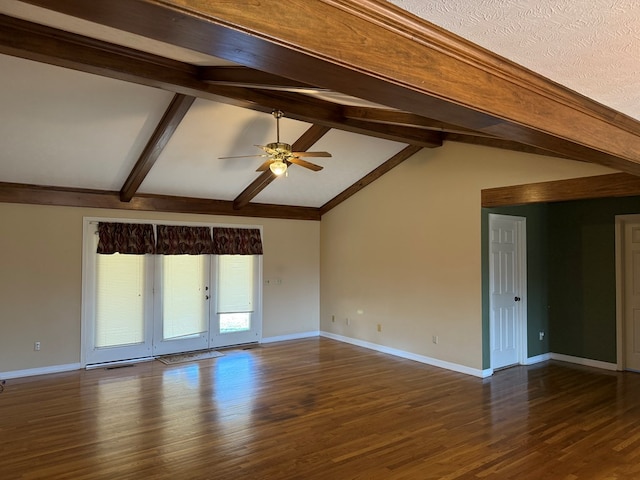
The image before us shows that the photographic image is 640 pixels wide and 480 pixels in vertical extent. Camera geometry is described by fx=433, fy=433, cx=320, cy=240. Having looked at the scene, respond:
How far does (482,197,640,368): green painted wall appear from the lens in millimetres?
6133

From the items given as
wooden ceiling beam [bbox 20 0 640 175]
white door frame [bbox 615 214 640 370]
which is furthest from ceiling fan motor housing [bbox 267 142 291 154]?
white door frame [bbox 615 214 640 370]

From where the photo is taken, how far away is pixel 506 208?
618 cm

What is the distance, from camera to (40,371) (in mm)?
5910

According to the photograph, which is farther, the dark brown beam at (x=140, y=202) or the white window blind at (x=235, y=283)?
the white window blind at (x=235, y=283)

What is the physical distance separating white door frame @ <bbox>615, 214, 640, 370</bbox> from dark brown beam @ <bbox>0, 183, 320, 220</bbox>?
501cm

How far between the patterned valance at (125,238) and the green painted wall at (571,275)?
16.4 ft

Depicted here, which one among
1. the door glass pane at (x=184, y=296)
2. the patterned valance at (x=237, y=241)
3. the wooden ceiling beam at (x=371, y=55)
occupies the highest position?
the wooden ceiling beam at (x=371, y=55)

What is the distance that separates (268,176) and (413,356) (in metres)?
3.56

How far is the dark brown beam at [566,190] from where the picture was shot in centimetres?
440

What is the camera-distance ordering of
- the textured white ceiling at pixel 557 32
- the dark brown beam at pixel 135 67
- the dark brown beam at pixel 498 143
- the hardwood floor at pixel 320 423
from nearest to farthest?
the textured white ceiling at pixel 557 32
the dark brown beam at pixel 135 67
the hardwood floor at pixel 320 423
the dark brown beam at pixel 498 143

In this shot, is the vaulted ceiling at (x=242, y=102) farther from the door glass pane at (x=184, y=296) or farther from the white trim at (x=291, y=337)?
the white trim at (x=291, y=337)

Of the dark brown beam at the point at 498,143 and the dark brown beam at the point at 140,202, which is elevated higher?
the dark brown beam at the point at 498,143

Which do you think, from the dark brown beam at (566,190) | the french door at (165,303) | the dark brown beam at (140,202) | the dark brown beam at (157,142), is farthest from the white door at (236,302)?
the dark brown beam at (566,190)

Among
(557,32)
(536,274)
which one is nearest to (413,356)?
(536,274)
